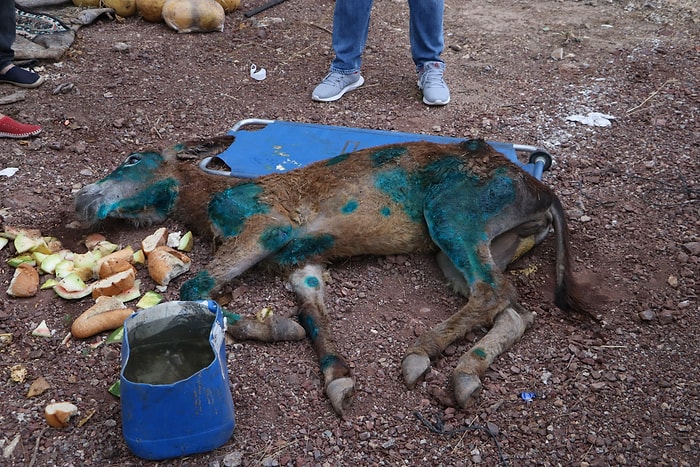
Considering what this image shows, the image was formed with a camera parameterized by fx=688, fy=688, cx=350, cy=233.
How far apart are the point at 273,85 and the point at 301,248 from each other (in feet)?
8.80

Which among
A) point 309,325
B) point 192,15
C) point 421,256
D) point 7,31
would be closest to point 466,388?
point 309,325

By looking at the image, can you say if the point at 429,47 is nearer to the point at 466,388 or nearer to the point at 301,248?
the point at 301,248

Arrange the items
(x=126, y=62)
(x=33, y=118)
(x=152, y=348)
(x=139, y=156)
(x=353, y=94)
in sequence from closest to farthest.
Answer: (x=152, y=348) → (x=139, y=156) → (x=33, y=118) → (x=353, y=94) → (x=126, y=62)

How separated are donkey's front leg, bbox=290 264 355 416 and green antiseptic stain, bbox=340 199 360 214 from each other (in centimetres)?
33

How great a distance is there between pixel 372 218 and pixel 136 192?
4.60 ft

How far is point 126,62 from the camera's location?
20.1ft

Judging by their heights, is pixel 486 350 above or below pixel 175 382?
below

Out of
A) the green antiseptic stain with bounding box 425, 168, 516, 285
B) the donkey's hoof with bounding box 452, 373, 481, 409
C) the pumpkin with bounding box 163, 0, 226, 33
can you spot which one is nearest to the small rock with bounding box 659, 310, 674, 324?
the green antiseptic stain with bounding box 425, 168, 516, 285

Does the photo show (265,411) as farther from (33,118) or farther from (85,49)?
(85,49)

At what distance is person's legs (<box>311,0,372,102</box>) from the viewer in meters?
5.46

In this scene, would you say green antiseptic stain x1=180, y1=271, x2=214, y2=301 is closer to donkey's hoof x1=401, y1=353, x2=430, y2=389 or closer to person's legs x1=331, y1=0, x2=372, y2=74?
donkey's hoof x1=401, y1=353, x2=430, y2=389

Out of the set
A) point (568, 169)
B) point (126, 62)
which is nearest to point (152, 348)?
point (568, 169)

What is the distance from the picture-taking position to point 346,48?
564 cm

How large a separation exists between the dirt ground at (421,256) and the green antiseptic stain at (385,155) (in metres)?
0.54
